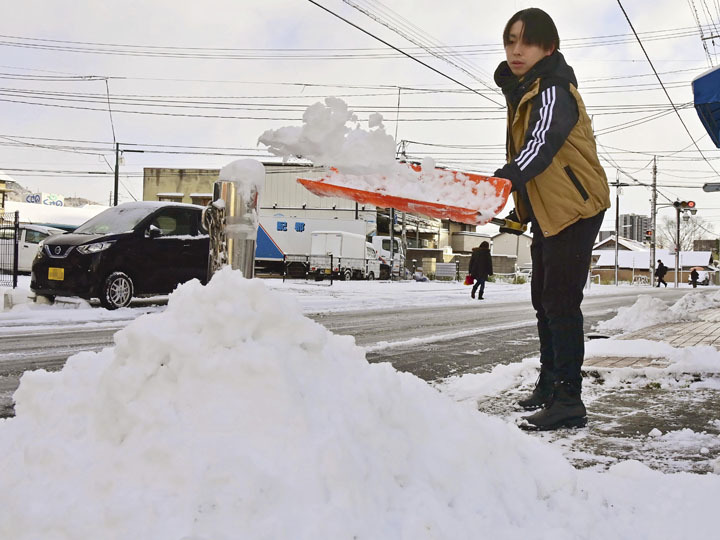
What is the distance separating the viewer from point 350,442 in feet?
5.02

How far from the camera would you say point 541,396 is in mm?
3188

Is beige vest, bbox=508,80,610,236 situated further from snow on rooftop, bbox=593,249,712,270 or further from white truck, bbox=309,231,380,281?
snow on rooftop, bbox=593,249,712,270

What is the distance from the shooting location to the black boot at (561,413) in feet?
9.16

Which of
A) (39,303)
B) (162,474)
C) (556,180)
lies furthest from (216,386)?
(39,303)

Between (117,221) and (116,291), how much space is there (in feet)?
4.00

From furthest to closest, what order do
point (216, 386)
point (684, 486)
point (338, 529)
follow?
1. point (684, 486)
2. point (216, 386)
3. point (338, 529)

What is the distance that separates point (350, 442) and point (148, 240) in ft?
28.1

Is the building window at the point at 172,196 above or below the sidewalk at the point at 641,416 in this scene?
above

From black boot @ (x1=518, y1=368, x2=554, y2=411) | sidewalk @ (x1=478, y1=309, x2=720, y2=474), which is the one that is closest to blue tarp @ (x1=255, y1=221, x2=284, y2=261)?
sidewalk @ (x1=478, y1=309, x2=720, y2=474)

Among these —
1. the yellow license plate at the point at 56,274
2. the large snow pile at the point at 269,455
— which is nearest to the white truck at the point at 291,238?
the yellow license plate at the point at 56,274

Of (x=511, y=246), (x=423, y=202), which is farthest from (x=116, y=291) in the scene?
(x=511, y=246)

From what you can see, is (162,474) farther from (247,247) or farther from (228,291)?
(247,247)

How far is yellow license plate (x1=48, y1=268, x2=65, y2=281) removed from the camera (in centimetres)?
879

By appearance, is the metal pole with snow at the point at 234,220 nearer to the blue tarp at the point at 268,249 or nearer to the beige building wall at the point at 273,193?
the blue tarp at the point at 268,249
